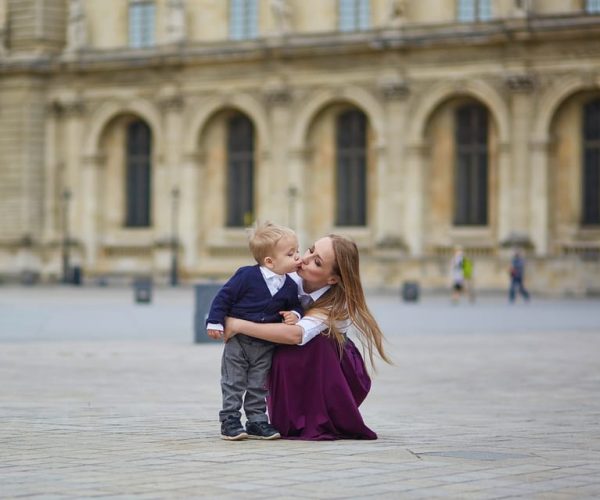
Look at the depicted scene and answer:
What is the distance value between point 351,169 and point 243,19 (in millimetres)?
7110

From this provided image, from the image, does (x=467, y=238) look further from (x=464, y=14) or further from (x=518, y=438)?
(x=518, y=438)

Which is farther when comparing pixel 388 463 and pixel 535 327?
pixel 535 327

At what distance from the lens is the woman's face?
12.3 metres

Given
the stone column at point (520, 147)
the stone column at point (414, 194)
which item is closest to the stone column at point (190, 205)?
the stone column at point (414, 194)

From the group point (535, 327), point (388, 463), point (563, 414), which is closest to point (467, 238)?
point (535, 327)

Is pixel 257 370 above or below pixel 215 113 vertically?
below

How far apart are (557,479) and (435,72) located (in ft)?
157

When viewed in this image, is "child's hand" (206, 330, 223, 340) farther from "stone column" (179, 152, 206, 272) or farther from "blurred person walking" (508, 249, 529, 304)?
"stone column" (179, 152, 206, 272)

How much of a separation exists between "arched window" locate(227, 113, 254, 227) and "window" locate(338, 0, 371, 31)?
5.51m

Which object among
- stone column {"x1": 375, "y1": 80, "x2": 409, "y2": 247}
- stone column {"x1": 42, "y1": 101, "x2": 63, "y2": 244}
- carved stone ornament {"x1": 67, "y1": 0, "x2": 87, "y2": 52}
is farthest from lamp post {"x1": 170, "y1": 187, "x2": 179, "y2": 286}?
stone column {"x1": 375, "y1": 80, "x2": 409, "y2": 247}

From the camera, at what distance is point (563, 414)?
15305 millimetres

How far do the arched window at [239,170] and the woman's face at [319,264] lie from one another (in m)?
50.2

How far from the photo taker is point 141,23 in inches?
2559

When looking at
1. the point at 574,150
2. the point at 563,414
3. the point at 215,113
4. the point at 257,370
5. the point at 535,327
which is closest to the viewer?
the point at 257,370
